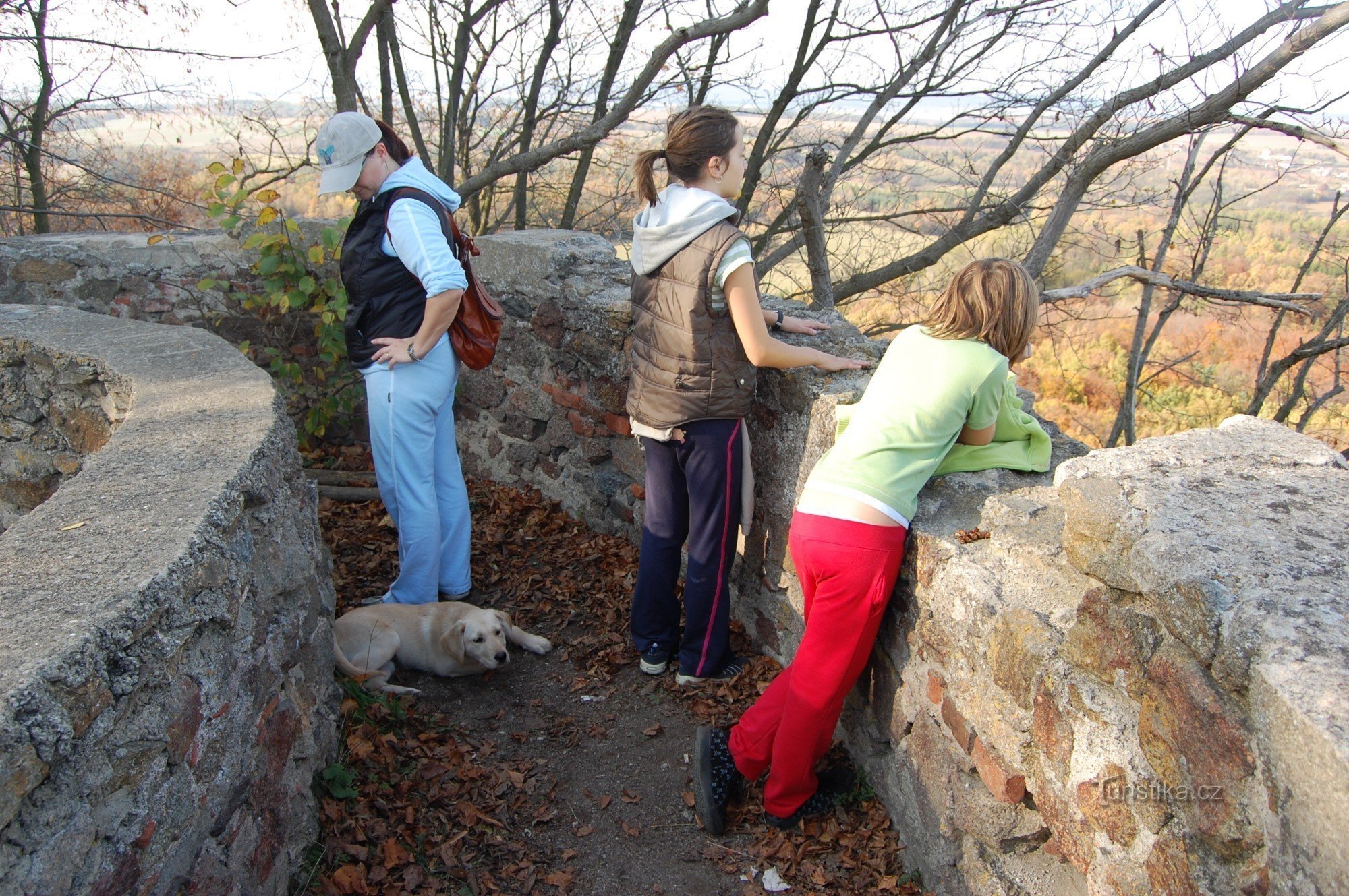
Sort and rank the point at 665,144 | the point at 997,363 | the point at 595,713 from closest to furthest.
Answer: the point at 997,363 → the point at 665,144 → the point at 595,713

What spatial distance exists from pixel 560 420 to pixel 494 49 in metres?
5.54

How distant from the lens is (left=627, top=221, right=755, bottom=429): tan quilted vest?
9.59 ft

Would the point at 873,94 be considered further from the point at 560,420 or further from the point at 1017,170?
the point at 560,420

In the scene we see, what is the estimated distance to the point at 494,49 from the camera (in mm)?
8508

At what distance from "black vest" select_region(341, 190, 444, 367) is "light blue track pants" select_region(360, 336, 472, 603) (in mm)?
136

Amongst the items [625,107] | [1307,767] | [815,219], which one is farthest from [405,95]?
[1307,767]

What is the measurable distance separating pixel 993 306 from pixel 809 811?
174cm

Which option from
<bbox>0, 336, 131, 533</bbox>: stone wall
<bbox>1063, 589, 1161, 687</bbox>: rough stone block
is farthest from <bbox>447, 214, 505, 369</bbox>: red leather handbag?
<bbox>1063, 589, 1161, 687</bbox>: rough stone block

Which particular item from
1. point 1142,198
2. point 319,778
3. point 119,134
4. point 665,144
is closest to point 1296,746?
point 665,144

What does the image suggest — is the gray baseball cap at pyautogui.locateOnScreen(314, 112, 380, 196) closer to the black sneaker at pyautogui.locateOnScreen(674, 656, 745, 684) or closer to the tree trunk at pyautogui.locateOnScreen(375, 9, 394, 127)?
the black sneaker at pyautogui.locateOnScreen(674, 656, 745, 684)

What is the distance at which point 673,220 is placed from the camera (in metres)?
2.93

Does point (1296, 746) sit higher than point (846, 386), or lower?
lower

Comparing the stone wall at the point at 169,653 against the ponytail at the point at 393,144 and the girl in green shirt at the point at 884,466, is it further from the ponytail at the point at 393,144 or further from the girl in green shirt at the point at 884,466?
the girl in green shirt at the point at 884,466

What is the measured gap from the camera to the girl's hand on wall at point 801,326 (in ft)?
11.6
